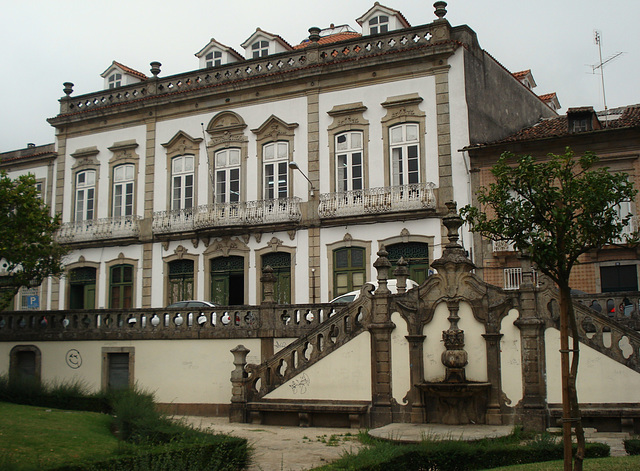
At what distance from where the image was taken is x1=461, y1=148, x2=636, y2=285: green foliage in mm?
9672

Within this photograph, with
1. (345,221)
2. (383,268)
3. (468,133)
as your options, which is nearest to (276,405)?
(383,268)

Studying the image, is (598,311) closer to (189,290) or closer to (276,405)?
(276,405)

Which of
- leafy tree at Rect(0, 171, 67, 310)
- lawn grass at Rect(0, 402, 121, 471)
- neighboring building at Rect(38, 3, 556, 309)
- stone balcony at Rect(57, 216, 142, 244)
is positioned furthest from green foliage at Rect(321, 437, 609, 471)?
stone balcony at Rect(57, 216, 142, 244)

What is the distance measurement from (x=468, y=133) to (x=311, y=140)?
5.39 m

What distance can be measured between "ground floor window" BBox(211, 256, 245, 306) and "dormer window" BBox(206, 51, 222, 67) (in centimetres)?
785

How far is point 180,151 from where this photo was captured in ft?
93.7

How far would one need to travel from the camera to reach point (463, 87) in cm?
2417

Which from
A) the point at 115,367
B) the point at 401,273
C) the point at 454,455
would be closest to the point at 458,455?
the point at 454,455

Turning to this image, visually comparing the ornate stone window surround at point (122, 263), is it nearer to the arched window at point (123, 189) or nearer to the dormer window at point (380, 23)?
the arched window at point (123, 189)

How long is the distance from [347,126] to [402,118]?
1.94 meters

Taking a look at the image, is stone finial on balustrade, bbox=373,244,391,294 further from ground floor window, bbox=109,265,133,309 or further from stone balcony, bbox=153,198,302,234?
ground floor window, bbox=109,265,133,309

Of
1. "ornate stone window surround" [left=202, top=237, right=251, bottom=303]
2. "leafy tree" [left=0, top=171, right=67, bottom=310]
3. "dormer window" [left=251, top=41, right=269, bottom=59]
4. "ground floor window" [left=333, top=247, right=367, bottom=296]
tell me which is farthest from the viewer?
"dormer window" [left=251, top=41, right=269, bottom=59]

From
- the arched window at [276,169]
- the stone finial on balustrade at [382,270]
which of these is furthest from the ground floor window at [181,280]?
the stone finial on balustrade at [382,270]

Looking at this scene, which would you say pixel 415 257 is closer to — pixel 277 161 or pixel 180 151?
pixel 277 161
